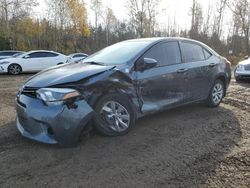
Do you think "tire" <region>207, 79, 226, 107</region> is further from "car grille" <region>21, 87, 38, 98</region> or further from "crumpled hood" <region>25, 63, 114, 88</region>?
"car grille" <region>21, 87, 38, 98</region>

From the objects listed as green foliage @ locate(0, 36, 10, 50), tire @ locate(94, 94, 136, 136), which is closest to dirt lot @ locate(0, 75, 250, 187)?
tire @ locate(94, 94, 136, 136)

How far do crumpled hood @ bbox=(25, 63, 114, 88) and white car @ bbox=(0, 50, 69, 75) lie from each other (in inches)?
470

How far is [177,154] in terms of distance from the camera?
4.11 m

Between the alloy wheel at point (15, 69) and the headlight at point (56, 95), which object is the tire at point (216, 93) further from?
the alloy wheel at point (15, 69)

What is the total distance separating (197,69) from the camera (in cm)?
609

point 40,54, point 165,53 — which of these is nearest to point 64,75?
point 165,53

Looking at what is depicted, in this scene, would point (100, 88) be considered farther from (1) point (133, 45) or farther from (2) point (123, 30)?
(2) point (123, 30)

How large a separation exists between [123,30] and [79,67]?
53196 millimetres

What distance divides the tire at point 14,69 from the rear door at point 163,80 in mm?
12061

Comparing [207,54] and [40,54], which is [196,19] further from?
[207,54]

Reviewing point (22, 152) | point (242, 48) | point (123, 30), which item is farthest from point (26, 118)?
point (123, 30)

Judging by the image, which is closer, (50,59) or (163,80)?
(163,80)

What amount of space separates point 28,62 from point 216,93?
12.0 m

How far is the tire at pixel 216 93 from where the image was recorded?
21.8 ft
